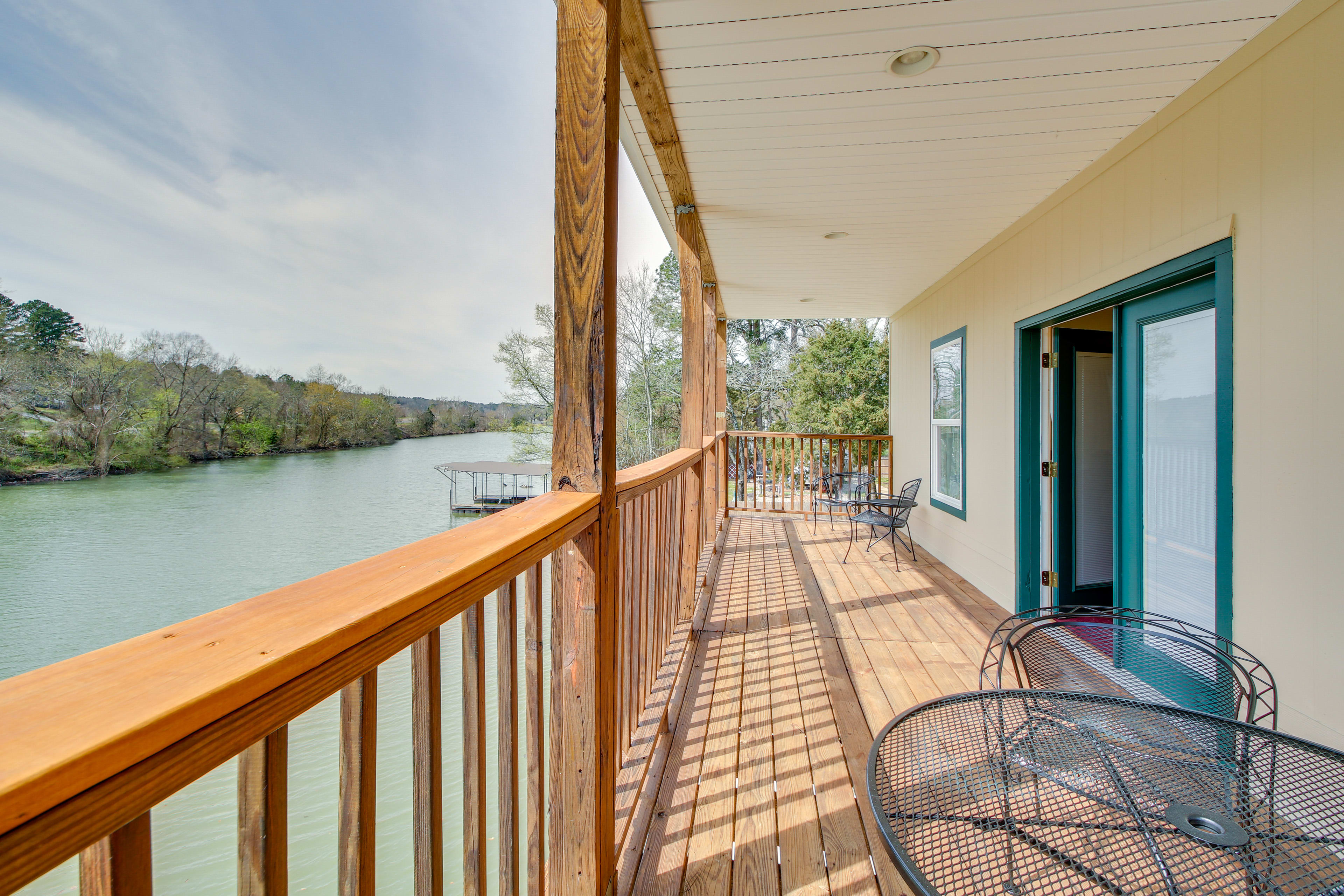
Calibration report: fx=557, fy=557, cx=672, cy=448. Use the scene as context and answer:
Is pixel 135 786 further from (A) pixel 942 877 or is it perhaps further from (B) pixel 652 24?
(B) pixel 652 24

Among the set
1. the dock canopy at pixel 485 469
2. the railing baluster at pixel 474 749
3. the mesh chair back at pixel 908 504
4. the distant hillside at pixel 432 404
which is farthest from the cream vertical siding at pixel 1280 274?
the dock canopy at pixel 485 469

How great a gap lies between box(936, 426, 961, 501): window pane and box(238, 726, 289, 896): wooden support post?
4.62 metres

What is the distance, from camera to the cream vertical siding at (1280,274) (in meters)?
1.61

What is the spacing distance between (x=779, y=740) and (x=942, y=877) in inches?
53.8

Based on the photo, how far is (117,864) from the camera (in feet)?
1.21

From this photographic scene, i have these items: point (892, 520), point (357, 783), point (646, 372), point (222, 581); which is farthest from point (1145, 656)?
point (646, 372)

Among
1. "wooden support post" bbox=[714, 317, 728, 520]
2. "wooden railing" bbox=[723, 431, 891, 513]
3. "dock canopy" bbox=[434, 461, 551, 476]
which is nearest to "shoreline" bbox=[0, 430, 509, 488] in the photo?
"dock canopy" bbox=[434, 461, 551, 476]

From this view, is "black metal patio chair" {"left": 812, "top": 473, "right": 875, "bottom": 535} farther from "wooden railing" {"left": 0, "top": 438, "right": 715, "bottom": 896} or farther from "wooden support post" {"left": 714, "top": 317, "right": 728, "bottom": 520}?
"wooden railing" {"left": 0, "top": 438, "right": 715, "bottom": 896}

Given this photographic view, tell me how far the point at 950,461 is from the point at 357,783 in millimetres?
4837

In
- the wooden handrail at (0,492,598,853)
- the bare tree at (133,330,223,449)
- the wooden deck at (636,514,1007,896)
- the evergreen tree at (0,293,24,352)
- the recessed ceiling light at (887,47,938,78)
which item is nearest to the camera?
the wooden handrail at (0,492,598,853)

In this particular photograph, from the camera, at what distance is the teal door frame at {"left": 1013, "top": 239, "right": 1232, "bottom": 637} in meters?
1.96

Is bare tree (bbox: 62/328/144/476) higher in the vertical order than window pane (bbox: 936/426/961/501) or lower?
higher

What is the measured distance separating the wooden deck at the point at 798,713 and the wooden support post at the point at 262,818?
126 cm

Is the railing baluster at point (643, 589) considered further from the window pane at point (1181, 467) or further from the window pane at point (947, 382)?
the window pane at point (947, 382)
